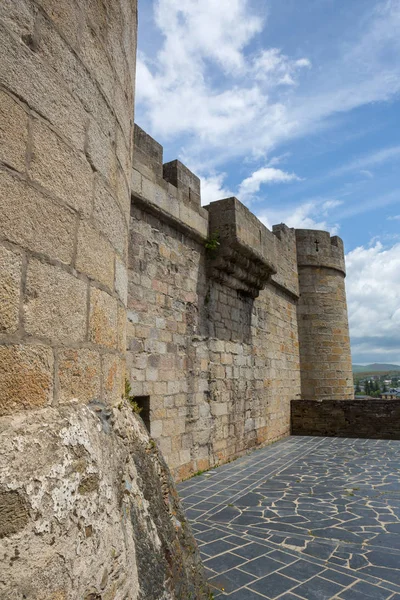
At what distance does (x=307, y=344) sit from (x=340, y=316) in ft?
4.34

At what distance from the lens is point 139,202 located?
5.09 m

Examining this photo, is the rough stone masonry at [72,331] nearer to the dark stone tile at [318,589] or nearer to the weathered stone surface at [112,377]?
the weathered stone surface at [112,377]

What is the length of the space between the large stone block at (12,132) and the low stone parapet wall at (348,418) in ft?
33.0

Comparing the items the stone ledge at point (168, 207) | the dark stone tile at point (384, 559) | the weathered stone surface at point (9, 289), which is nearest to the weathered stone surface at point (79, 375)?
the weathered stone surface at point (9, 289)

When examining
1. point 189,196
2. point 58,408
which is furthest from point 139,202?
point 58,408

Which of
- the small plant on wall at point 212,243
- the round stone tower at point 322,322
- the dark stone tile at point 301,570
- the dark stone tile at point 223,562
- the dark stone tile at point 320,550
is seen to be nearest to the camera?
the dark stone tile at point 301,570

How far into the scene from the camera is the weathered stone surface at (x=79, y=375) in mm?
1400

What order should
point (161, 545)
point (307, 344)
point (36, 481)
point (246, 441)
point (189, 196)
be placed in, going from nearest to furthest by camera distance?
point (36, 481) → point (161, 545) → point (189, 196) → point (246, 441) → point (307, 344)

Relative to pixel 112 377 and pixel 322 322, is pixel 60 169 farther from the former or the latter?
pixel 322 322

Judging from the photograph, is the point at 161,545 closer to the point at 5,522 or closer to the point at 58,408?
the point at 58,408

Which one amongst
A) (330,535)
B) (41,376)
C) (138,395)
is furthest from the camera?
(138,395)

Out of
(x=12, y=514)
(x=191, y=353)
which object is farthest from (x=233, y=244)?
(x=12, y=514)

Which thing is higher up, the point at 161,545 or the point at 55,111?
the point at 55,111

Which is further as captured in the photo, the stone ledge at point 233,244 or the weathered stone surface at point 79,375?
the stone ledge at point 233,244
